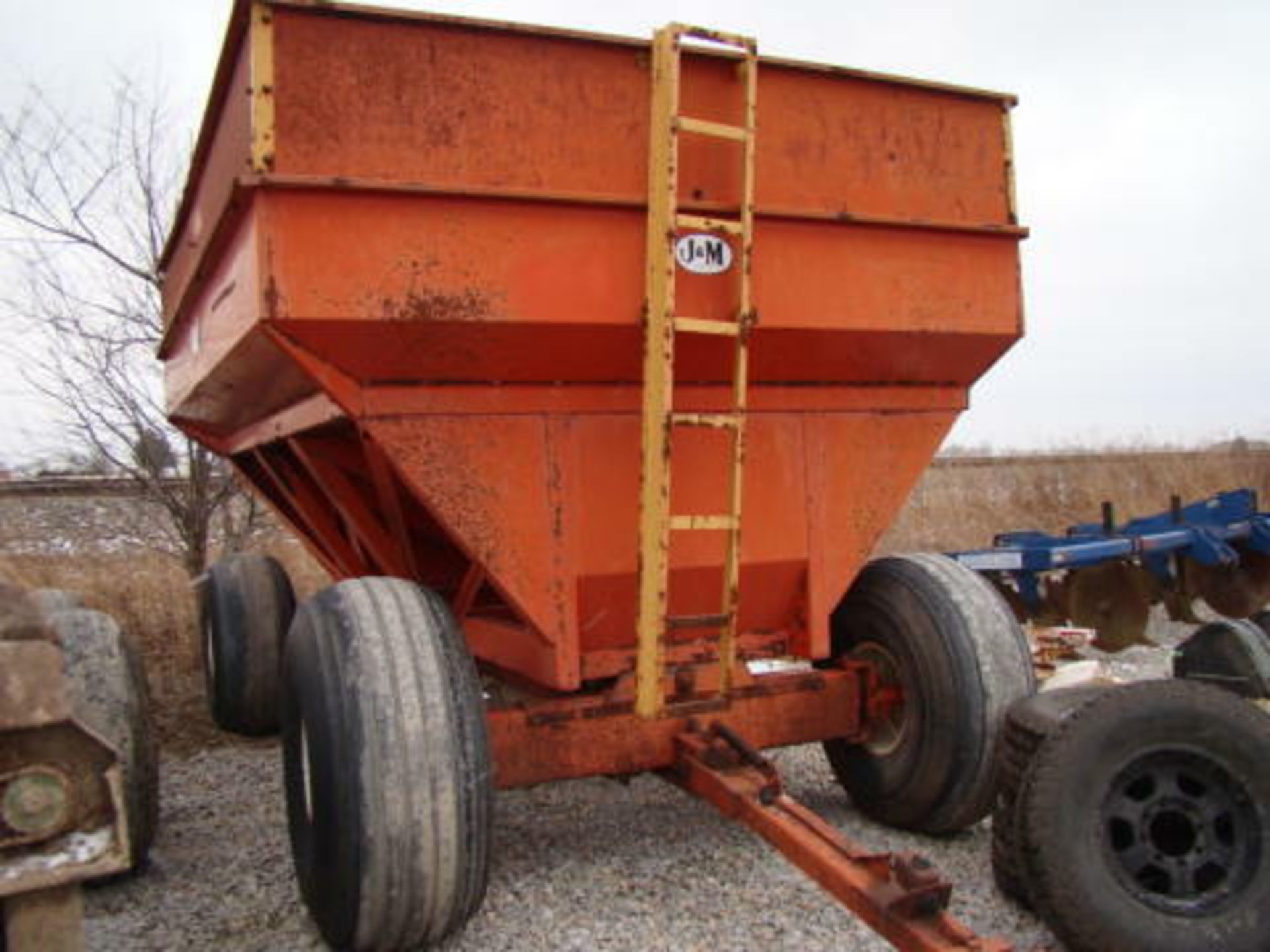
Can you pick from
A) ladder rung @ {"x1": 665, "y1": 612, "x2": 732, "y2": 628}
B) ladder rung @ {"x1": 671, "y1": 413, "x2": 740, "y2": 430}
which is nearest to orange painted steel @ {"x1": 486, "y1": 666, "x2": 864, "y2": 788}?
ladder rung @ {"x1": 665, "y1": 612, "x2": 732, "y2": 628}

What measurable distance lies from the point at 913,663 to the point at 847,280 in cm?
130

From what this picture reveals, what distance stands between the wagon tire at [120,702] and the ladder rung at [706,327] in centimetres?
213

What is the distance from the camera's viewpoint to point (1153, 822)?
279 centimetres

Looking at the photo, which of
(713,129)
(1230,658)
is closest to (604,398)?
(713,129)

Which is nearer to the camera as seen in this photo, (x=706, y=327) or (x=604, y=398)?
(x=706, y=327)

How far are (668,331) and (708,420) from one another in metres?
0.27

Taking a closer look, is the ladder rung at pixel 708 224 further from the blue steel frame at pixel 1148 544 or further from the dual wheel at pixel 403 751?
the blue steel frame at pixel 1148 544

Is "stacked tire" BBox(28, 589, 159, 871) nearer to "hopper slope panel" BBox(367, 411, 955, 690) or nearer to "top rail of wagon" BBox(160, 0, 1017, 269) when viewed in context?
"hopper slope panel" BBox(367, 411, 955, 690)

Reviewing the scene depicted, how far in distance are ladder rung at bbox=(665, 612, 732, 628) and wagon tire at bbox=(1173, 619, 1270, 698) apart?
2.89 m

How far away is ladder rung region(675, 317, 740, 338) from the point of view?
310cm

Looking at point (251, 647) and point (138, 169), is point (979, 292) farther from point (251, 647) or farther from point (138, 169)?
point (138, 169)

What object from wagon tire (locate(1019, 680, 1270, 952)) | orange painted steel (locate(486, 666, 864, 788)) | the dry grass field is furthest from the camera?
the dry grass field

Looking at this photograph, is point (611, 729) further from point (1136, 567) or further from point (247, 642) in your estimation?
point (1136, 567)

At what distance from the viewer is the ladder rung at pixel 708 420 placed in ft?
10.1
